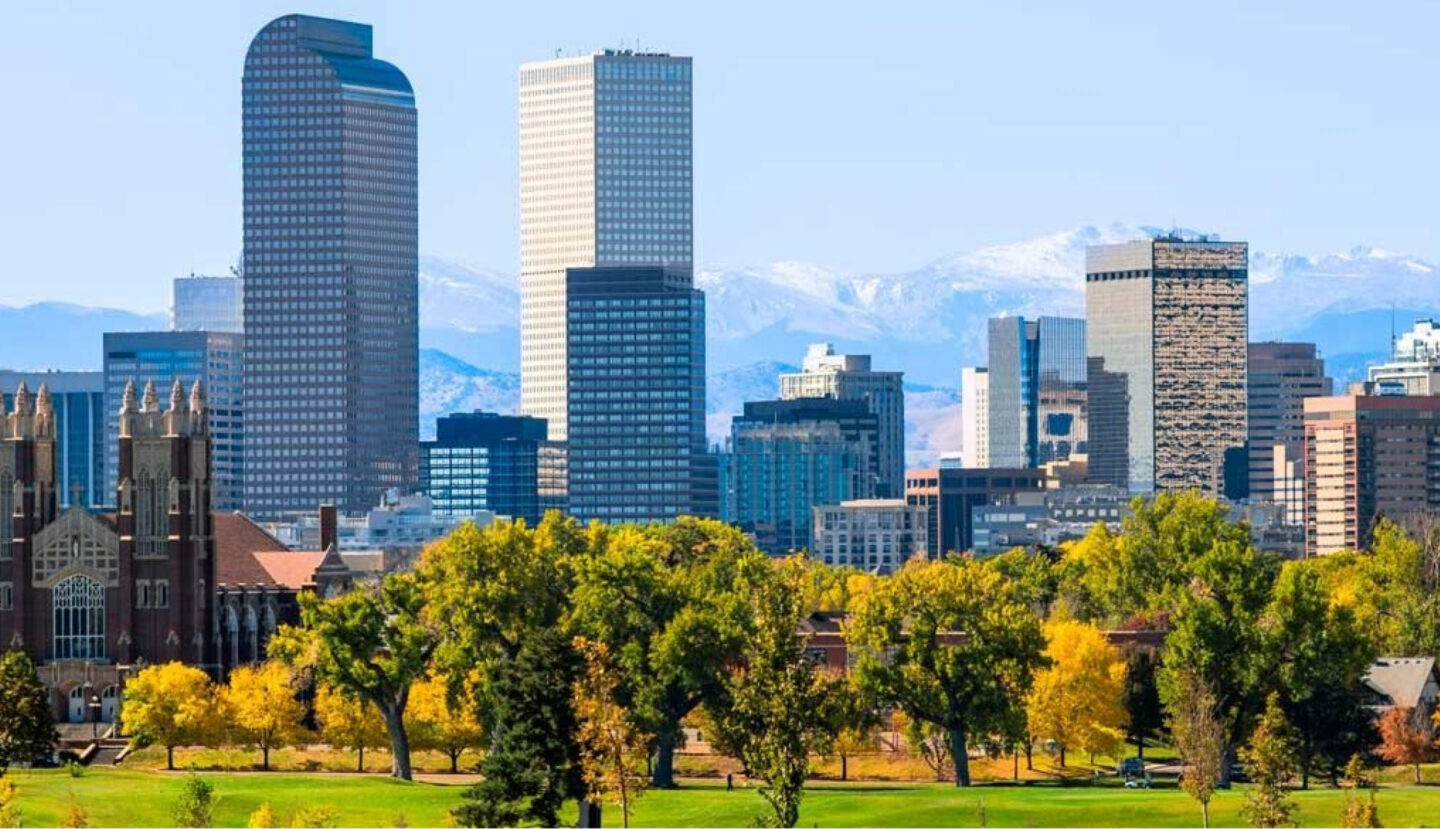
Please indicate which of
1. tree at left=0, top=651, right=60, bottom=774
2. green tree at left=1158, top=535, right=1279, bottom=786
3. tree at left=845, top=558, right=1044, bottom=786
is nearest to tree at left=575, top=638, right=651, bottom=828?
tree at left=0, top=651, right=60, bottom=774

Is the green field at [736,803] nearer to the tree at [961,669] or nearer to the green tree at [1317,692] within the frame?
the green tree at [1317,692]

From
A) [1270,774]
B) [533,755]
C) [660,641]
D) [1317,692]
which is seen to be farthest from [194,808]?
[1317,692]

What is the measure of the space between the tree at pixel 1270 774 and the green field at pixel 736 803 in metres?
1.46

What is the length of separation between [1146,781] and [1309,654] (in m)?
11.7

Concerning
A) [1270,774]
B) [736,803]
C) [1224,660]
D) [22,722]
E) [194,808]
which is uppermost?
[1224,660]

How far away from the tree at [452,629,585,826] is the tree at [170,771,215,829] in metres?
9.74

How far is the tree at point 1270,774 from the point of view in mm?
152875

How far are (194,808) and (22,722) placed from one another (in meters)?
20.6

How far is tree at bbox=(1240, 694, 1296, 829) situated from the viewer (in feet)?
502

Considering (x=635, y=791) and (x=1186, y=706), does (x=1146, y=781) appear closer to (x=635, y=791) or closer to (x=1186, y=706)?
(x=1186, y=706)

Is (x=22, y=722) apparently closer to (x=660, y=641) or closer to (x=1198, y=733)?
(x=660, y=641)

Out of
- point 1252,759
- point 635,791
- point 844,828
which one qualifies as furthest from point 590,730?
point 1252,759

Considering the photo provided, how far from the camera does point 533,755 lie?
5837 inches

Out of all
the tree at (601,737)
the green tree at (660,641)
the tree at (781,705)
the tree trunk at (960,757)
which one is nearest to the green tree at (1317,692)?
the tree trunk at (960,757)
